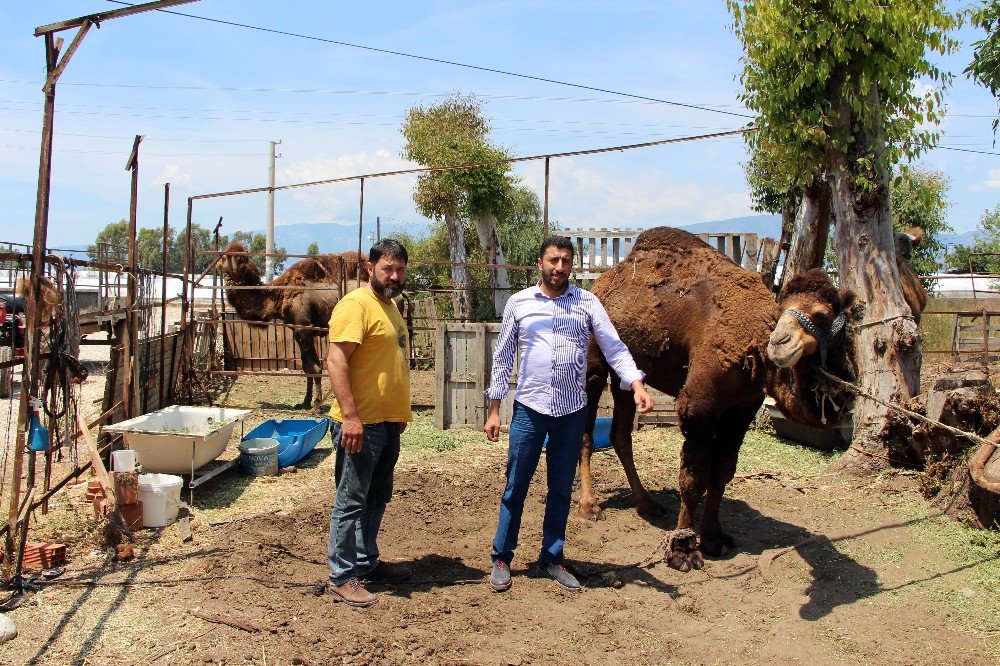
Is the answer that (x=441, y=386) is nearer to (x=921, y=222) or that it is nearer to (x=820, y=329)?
(x=820, y=329)

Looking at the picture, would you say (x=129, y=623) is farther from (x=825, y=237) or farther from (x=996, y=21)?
(x=996, y=21)

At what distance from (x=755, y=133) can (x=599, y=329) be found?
383 centimetres

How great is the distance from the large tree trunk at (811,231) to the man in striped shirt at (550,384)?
4.12 metres

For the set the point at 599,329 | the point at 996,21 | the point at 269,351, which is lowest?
the point at 269,351

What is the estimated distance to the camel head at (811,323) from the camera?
4.18 meters

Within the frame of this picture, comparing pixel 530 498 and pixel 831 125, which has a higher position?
pixel 831 125

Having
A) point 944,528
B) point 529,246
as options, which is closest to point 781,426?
point 944,528

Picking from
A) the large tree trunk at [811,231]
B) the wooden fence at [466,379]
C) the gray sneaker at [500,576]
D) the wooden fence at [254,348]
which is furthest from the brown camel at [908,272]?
the wooden fence at [254,348]

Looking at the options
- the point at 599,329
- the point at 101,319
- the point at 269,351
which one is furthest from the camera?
the point at 269,351

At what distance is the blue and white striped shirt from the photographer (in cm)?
441

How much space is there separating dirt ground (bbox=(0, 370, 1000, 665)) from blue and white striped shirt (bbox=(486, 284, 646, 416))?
1.21 meters

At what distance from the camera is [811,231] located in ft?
26.1

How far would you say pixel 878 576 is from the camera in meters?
4.62

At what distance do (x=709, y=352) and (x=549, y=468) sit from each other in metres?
1.35
